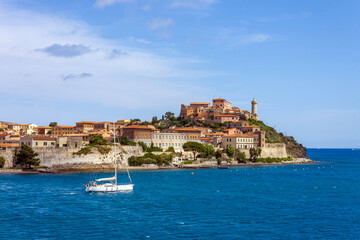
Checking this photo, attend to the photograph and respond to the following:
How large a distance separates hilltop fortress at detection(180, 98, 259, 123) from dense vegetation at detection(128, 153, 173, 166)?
1522 inches

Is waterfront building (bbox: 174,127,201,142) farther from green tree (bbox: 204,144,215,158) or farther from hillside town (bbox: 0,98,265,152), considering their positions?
green tree (bbox: 204,144,215,158)

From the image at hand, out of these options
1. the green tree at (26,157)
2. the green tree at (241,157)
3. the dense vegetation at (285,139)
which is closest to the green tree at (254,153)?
the green tree at (241,157)

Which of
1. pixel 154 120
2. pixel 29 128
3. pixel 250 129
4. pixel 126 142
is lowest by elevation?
pixel 126 142

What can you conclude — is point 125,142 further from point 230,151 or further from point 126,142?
point 230,151

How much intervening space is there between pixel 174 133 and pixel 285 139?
5023 centimetres

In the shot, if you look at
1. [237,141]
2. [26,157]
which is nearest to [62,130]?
[26,157]

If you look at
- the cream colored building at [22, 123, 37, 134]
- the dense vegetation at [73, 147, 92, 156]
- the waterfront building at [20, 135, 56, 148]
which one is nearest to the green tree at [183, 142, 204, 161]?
the dense vegetation at [73, 147, 92, 156]

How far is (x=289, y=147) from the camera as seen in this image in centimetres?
11944

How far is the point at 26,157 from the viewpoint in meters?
65.1

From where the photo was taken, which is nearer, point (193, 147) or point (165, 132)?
point (193, 147)

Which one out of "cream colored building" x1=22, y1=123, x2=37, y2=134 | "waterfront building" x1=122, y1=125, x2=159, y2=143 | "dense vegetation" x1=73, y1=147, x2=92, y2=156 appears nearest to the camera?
"dense vegetation" x1=73, y1=147, x2=92, y2=156

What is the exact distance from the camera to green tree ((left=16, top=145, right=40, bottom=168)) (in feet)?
212

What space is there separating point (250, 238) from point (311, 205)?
1336 cm

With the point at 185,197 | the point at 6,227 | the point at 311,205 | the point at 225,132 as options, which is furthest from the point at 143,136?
the point at 6,227
